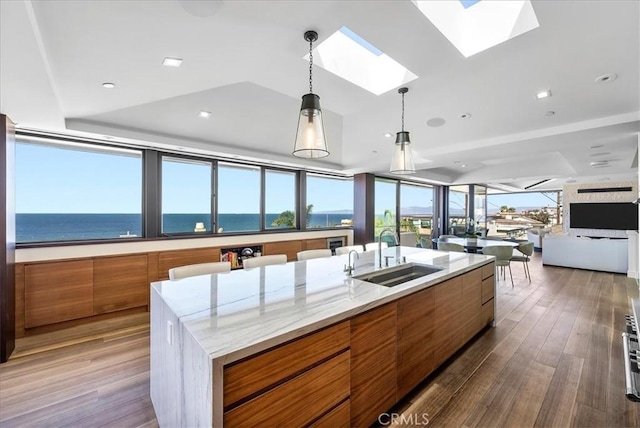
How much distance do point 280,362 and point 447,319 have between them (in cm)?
176

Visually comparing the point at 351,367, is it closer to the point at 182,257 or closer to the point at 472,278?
the point at 472,278

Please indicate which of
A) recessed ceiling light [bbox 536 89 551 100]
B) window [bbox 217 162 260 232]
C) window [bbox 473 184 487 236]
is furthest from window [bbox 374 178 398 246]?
window [bbox 473 184 487 236]

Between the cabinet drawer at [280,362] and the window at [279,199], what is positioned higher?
the window at [279,199]

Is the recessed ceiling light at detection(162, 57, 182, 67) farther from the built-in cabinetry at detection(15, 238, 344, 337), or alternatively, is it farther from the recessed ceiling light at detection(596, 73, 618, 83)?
the recessed ceiling light at detection(596, 73, 618, 83)

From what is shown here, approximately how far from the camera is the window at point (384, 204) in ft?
22.9

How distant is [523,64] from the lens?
2.52m

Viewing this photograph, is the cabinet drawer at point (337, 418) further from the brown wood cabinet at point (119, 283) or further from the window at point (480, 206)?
the window at point (480, 206)

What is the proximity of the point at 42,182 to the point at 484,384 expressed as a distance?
536 cm

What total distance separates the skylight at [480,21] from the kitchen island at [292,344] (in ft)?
6.51

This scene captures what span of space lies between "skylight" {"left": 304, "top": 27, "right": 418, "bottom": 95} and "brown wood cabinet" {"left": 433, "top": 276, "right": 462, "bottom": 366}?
2.13 m

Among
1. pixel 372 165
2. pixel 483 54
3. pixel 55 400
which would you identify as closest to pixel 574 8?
pixel 483 54

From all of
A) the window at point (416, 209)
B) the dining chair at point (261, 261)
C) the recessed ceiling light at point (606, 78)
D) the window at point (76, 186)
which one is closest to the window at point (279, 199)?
the window at point (76, 186)

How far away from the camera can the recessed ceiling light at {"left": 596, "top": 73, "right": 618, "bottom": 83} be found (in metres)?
2.47

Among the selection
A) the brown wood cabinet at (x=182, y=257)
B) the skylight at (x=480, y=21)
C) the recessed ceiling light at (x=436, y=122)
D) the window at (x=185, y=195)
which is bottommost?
the brown wood cabinet at (x=182, y=257)
